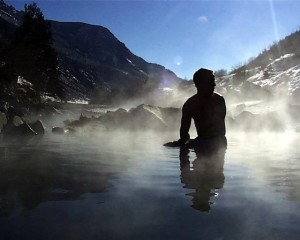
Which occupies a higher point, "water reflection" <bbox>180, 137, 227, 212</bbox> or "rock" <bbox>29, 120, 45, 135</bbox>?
"rock" <bbox>29, 120, 45, 135</bbox>

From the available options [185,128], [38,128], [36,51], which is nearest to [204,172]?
[185,128]

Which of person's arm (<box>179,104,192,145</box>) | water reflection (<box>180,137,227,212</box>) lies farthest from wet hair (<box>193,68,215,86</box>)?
water reflection (<box>180,137,227,212</box>)

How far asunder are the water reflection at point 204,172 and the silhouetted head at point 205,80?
1.04 m

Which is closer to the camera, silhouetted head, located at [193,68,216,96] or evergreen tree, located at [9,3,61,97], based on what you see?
silhouetted head, located at [193,68,216,96]

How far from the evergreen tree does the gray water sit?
33.1 m

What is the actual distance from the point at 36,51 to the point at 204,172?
36.0 metres

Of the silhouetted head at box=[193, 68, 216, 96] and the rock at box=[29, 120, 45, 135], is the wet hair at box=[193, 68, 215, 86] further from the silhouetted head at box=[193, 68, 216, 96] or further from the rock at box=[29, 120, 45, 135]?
the rock at box=[29, 120, 45, 135]

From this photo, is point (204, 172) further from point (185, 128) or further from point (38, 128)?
point (38, 128)

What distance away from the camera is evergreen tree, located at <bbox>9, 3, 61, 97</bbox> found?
36.8 meters

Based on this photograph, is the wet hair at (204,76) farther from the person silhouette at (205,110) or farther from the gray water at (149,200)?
the gray water at (149,200)

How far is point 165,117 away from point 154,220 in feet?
56.5

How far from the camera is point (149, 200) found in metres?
3.65

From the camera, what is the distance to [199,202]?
3488mm

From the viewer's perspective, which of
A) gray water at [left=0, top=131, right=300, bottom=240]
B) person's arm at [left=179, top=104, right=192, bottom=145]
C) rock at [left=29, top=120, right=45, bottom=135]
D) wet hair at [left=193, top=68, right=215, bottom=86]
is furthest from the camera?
rock at [left=29, top=120, right=45, bottom=135]
